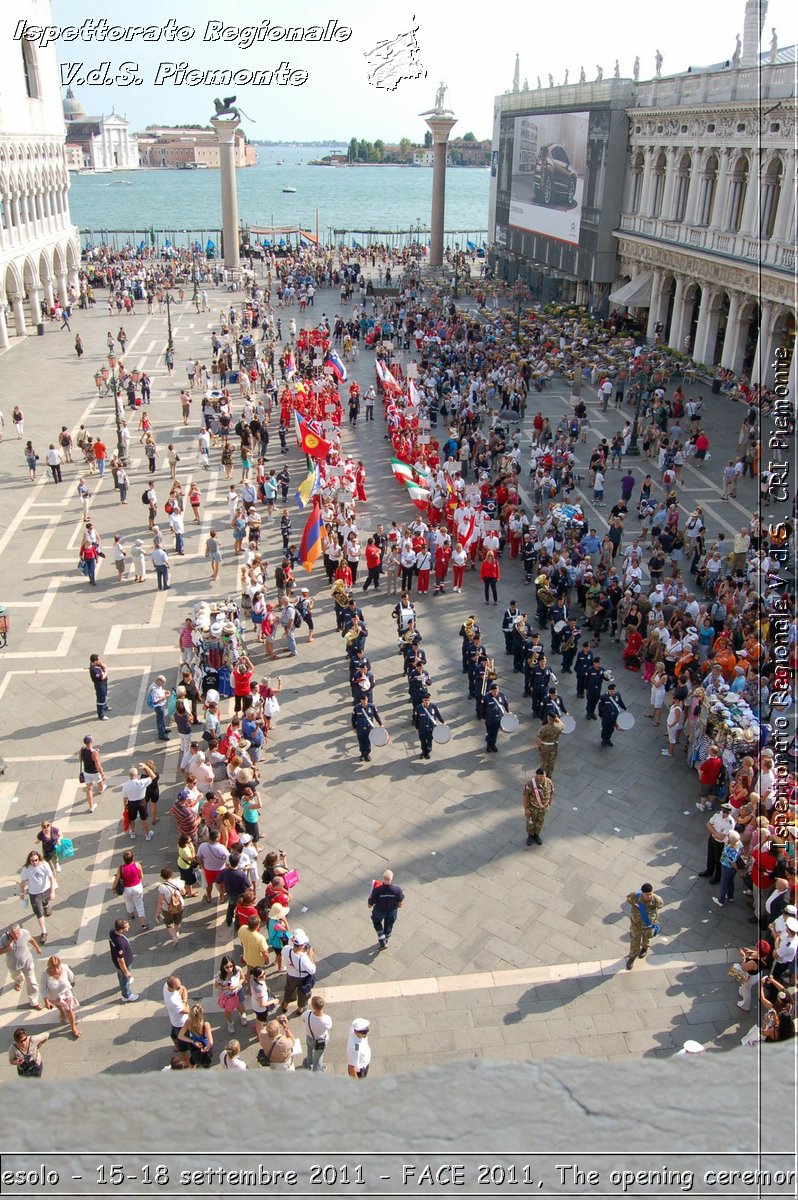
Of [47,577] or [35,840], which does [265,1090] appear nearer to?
[35,840]

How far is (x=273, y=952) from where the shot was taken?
1065 cm

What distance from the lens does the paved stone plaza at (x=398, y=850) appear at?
33.2 feet

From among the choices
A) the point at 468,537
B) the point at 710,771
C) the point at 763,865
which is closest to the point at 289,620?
the point at 468,537

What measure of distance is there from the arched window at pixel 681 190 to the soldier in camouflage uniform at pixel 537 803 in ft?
114

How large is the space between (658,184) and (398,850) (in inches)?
1522

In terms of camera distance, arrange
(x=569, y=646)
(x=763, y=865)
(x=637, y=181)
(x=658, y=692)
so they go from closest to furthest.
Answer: (x=763, y=865) → (x=658, y=692) → (x=569, y=646) → (x=637, y=181)

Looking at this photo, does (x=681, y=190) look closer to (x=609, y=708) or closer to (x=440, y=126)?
(x=440, y=126)

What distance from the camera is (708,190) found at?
3778 centimetres

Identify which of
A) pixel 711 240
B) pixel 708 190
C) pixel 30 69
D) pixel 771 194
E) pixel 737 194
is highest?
pixel 30 69

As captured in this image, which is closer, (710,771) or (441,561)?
(710,771)

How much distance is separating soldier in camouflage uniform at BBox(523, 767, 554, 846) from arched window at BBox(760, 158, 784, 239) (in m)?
28.1

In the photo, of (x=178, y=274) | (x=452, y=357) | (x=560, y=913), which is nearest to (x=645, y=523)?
(x=560, y=913)

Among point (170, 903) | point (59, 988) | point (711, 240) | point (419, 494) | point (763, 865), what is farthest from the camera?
Result: point (711, 240)

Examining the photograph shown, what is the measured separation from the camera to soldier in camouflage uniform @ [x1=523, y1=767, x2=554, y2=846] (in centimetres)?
1226
